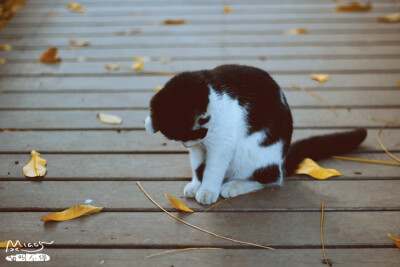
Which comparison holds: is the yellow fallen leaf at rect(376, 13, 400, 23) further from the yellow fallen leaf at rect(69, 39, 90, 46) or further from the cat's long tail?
the yellow fallen leaf at rect(69, 39, 90, 46)

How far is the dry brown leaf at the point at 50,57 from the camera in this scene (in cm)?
251

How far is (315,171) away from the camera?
5.15 ft

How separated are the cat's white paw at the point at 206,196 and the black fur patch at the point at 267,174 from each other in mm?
182

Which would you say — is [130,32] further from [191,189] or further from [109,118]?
[191,189]

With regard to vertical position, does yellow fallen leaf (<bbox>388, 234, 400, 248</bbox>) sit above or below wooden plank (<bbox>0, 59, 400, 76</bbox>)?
below

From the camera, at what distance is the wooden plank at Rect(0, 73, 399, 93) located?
2.20m

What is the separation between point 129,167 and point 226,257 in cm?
64

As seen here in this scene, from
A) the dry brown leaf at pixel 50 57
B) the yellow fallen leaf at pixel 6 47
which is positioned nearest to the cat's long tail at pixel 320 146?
the dry brown leaf at pixel 50 57

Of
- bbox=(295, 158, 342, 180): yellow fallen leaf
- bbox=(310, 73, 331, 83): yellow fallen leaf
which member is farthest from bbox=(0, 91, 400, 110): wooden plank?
bbox=(295, 158, 342, 180): yellow fallen leaf

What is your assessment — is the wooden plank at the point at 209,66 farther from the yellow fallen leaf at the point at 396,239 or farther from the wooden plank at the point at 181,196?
the yellow fallen leaf at the point at 396,239

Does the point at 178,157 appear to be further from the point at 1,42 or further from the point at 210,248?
the point at 1,42

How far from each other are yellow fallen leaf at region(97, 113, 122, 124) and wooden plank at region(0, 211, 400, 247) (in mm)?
664

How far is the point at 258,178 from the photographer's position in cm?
147

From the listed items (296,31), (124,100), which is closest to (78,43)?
(124,100)
